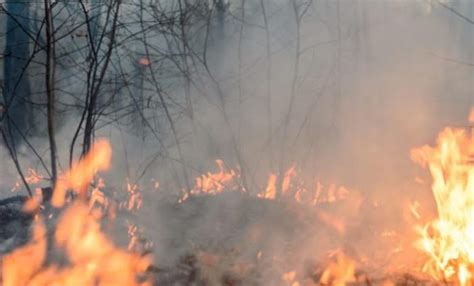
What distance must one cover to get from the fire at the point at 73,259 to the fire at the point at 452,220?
2.20m

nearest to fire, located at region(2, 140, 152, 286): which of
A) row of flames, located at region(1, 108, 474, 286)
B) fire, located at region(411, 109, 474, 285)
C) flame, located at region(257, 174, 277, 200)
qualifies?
row of flames, located at region(1, 108, 474, 286)

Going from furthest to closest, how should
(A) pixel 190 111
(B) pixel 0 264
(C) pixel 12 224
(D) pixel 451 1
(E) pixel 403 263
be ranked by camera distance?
(D) pixel 451 1 → (A) pixel 190 111 → (C) pixel 12 224 → (E) pixel 403 263 → (B) pixel 0 264

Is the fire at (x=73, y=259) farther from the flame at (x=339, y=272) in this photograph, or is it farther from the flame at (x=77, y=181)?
the flame at (x=339, y=272)

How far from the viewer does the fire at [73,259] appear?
4152mm

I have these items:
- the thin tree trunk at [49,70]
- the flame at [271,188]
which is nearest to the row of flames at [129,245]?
the thin tree trunk at [49,70]

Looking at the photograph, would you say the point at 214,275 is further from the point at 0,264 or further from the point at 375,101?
the point at 375,101

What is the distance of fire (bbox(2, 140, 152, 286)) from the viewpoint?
4.15m

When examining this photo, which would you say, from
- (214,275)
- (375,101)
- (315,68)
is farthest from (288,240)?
(375,101)

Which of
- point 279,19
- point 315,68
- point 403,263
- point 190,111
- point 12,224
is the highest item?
point 279,19

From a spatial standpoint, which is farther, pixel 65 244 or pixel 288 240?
pixel 288 240

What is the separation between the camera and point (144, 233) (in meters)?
4.84

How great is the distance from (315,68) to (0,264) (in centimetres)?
661

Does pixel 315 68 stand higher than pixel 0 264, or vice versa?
pixel 315 68

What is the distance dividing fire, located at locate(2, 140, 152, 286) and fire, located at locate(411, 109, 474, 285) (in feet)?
7.20
